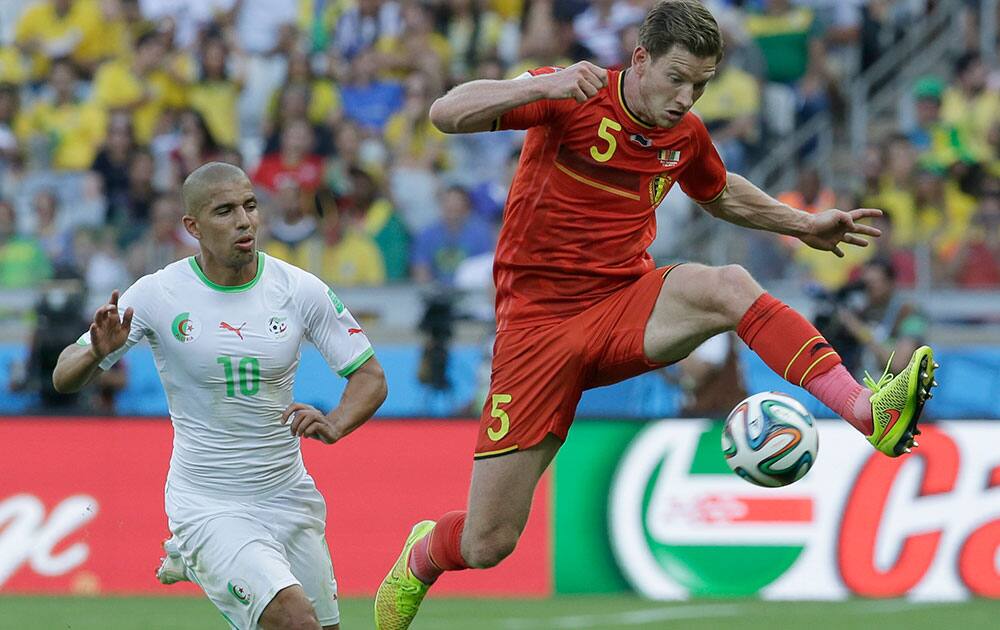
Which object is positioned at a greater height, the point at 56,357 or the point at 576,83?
the point at 576,83

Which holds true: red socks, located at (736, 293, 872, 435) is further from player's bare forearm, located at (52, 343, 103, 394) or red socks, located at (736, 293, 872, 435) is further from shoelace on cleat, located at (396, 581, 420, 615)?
player's bare forearm, located at (52, 343, 103, 394)

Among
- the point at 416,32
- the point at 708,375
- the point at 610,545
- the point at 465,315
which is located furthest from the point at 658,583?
the point at 416,32

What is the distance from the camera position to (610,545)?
35.8 ft

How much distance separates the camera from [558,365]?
673 centimetres

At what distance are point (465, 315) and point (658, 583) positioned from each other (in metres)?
2.41

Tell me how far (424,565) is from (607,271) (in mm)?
1610

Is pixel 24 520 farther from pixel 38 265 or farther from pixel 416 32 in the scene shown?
pixel 416 32

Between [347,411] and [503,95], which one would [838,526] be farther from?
[503,95]

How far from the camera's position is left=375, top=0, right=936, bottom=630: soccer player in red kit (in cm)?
612

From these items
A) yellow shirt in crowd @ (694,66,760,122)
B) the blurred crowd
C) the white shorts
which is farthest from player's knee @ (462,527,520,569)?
yellow shirt in crowd @ (694,66,760,122)

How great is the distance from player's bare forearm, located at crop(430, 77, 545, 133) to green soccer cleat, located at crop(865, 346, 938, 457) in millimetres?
1629

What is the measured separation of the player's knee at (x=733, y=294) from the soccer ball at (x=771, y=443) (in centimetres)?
38

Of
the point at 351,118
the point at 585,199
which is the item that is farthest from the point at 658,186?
the point at 351,118

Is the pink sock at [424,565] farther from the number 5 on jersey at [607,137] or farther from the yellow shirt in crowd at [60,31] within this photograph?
the yellow shirt in crowd at [60,31]
